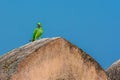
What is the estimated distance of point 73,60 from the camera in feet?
32.9

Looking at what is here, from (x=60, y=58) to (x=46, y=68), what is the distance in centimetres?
47

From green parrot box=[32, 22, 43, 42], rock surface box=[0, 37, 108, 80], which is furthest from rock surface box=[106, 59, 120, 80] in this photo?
rock surface box=[0, 37, 108, 80]

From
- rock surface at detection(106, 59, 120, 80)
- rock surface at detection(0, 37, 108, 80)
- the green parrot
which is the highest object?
the green parrot

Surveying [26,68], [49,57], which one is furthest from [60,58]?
[26,68]

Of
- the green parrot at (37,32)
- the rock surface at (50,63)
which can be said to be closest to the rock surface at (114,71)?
the green parrot at (37,32)

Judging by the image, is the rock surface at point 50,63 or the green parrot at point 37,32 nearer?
the rock surface at point 50,63

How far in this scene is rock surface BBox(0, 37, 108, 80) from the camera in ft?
29.9

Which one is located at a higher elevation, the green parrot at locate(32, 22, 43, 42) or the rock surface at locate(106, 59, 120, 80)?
the green parrot at locate(32, 22, 43, 42)

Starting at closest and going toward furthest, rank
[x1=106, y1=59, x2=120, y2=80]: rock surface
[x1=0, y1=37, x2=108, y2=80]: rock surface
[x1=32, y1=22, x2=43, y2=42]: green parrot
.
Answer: [x1=0, y1=37, x2=108, y2=80]: rock surface
[x1=32, y1=22, x2=43, y2=42]: green parrot
[x1=106, y1=59, x2=120, y2=80]: rock surface

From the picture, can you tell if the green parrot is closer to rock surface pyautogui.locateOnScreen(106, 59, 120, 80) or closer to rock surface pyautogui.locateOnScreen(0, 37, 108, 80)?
rock surface pyautogui.locateOnScreen(0, 37, 108, 80)

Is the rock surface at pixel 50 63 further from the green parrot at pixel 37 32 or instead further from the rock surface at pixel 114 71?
the rock surface at pixel 114 71

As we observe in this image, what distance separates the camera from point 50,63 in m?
9.59

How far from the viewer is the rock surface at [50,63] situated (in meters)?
9.11

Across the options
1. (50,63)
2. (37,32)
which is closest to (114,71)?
(37,32)
